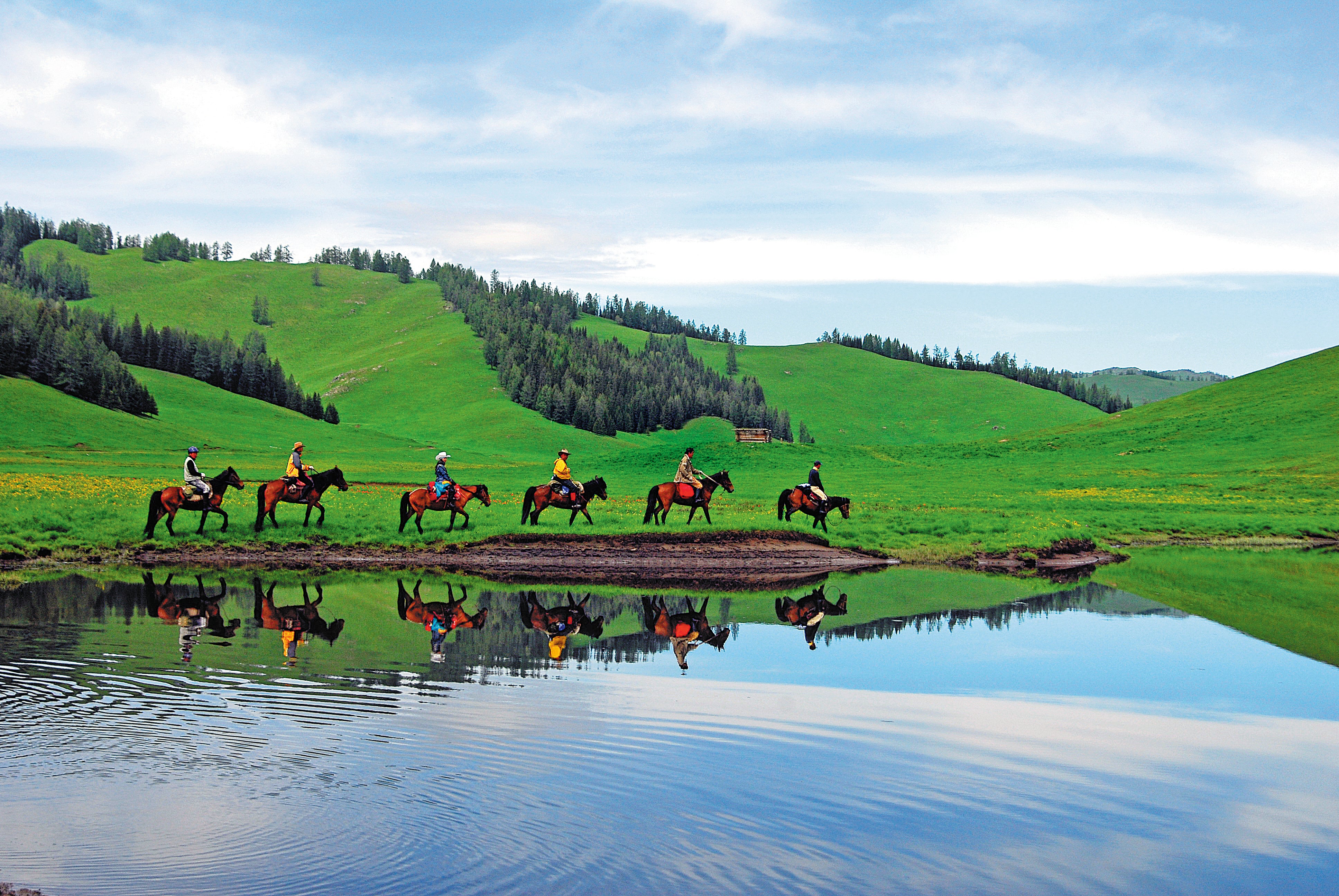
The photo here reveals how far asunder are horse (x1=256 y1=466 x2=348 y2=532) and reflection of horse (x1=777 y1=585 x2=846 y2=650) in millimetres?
17110

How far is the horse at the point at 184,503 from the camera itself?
113ft

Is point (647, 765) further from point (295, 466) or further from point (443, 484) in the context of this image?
point (295, 466)

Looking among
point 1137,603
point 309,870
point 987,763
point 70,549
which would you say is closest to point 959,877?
point 987,763

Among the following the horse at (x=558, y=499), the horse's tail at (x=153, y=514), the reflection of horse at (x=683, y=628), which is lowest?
the reflection of horse at (x=683, y=628)

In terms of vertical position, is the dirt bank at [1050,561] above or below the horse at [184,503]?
below

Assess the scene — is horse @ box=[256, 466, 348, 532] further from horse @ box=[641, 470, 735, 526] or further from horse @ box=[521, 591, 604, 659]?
horse @ box=[521, 591, 604, 659]

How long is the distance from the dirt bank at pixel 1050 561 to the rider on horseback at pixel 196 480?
26454mm

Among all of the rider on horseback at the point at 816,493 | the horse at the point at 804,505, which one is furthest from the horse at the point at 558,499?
the rider on horseback at the point at 816,493

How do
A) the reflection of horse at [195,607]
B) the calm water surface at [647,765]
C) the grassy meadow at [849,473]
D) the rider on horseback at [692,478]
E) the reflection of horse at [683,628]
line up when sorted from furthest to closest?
the grassy meadow at [849,473] → the rider on horseback at [692,478] → the reflection of horse at [195,607] → the reflection of horse at [683,628] → the calm water surface at [647,765]

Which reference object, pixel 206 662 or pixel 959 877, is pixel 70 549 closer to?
pixel 206 662

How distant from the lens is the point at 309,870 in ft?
27.2

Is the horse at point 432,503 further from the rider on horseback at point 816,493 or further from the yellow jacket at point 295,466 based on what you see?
the rider on horseback at point 816,493

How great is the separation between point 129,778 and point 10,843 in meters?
1.75

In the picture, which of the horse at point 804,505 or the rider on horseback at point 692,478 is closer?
the rider on horseback at point 692,478
